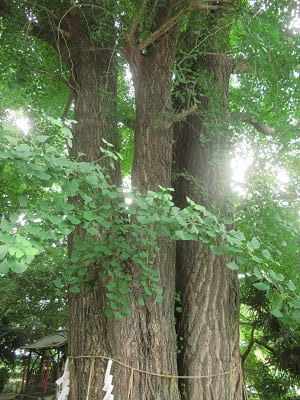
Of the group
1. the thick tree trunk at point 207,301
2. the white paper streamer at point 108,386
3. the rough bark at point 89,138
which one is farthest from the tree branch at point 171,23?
the white paper streamer at point 108,386

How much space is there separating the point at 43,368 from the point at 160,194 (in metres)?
11.2

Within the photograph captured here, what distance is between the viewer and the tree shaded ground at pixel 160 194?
4.98ft

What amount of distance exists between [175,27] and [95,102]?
1.04m

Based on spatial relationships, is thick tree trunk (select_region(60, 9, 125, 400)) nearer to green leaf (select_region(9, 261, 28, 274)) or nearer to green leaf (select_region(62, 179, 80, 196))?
green leaf (select_region(62, 179, 80, 196))

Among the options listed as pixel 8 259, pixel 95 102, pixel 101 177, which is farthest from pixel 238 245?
pixel 95 102

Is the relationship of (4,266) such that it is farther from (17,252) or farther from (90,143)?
(90,143)

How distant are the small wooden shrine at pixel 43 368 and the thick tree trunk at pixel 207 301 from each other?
781 centimetres

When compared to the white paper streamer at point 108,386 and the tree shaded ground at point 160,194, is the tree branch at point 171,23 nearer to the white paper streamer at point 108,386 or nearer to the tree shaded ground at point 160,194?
the tree shaded ground at point 160,194

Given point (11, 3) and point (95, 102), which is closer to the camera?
point (95, 102)

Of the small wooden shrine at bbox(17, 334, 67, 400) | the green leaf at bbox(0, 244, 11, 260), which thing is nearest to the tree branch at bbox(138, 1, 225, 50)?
the green leaf at bbox(0, 244, 11, 260)

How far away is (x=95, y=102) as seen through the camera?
3.11 metres

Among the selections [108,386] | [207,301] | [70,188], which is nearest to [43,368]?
[207,301]

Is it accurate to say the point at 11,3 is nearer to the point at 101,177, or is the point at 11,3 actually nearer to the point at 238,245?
the point at 101,177

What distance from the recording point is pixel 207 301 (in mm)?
2643
